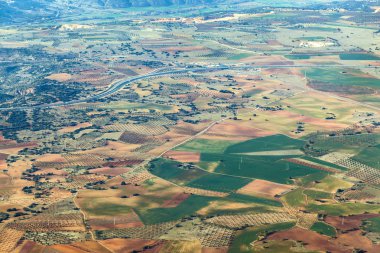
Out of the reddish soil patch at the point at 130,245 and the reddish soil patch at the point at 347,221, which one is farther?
the reddish soil patch at the point at 347,221

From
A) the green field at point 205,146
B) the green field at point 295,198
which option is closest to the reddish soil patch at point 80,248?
the green field at point 295,198

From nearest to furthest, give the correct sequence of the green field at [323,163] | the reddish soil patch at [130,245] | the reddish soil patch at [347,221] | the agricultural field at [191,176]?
the reddish soil patch at [130,245], the agricultural field at [191,176], the reddish soil patch at [347,221], the green field at [323,163]

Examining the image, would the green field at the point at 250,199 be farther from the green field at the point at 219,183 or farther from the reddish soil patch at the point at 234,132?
the reddish soil patch at the point at 234,132

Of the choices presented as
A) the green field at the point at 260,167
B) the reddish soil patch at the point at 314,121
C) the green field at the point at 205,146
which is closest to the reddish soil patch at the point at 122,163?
the green field at the point at 205,146

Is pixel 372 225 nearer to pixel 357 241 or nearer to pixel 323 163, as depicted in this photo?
pixel 357 241

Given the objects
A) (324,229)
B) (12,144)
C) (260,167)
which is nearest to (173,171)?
(260,167)

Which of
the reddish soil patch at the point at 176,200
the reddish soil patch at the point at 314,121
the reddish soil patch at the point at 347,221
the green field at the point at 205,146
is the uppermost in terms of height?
the reddish soil patch at the point at 314,121

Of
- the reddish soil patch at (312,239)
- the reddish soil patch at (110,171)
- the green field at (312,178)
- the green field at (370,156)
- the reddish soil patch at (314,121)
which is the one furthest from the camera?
the reddish soil patch at (314,121)

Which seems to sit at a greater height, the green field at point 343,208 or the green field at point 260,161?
the green field at point 260,161
